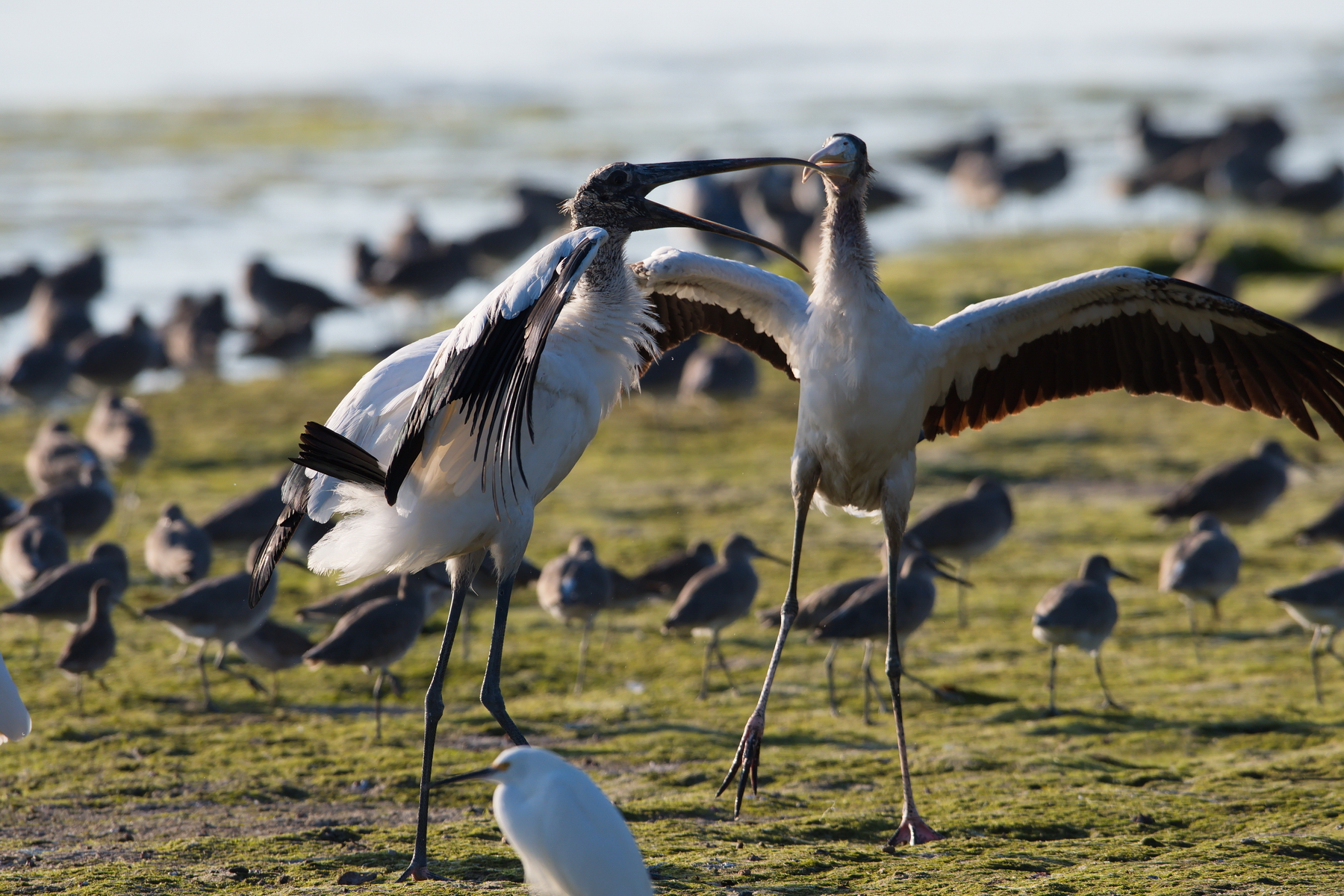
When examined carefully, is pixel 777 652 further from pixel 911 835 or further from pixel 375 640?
pixel 375 640

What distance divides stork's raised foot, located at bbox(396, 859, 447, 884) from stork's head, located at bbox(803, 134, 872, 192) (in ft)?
10.4

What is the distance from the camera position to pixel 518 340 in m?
4.89

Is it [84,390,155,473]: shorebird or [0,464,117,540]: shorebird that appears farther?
[84,390,155,473]: shorebird

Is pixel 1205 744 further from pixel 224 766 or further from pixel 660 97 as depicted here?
pixel 660 97

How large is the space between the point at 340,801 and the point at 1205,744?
395cm

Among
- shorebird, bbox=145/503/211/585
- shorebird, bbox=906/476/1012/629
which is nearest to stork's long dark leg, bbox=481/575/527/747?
shorebird, bbox=145/503/211/585

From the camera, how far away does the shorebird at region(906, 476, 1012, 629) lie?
942 centimetres

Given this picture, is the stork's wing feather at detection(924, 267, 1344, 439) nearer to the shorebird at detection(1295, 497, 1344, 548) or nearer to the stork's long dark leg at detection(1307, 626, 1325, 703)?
the stork's long dark leg at detection(1307, 626, 1325, 703)

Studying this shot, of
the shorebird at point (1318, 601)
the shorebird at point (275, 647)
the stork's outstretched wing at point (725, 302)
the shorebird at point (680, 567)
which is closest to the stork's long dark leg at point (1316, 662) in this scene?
the shorebird at point (1318, 601)

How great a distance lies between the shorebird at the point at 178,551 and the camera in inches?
362

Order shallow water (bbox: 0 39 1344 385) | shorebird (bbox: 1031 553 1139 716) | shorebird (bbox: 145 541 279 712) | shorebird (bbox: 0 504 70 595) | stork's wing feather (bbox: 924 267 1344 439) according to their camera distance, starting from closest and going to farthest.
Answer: stork's wing feather (bbox: 924 267 1344 439), shorebird (bbox: 1031 553 1139 716), shorebird (bbox: 145 541 279 712), shorebird (bbox: 0 504 70 595), shallow water (bbox: 0 39 1344 385)

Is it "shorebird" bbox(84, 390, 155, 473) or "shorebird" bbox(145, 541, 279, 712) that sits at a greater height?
"shorebird" bbox(84, 390, 155, 473)

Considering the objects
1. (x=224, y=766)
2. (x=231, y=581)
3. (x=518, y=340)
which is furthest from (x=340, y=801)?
(x=518, y=340)

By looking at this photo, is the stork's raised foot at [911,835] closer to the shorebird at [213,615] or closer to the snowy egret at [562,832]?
the snowy egret at [562,832]
